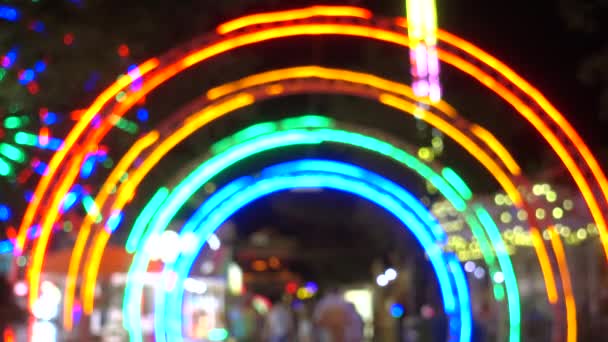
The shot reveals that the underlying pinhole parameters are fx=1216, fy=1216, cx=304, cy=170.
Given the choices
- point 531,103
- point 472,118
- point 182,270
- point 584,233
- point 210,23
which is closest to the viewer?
point 531,103

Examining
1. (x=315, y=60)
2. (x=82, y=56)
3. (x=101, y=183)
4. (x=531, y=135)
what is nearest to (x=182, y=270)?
(x=101, y=183)

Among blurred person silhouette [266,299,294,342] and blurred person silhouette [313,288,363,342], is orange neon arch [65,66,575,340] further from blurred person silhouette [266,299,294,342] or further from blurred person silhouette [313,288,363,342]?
blurred person silhouette [266,299,294,342]

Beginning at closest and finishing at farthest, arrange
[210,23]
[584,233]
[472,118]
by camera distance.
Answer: [210,23] < [472,118] < [584,233]

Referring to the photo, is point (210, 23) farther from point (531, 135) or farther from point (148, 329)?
point (148, 329)

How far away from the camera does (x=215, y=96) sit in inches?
409

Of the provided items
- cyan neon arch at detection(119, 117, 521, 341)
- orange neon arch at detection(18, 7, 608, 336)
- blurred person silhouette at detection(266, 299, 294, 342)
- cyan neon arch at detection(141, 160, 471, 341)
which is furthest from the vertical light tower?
blurred person silhouette at detection(266, 299, 294, 342)

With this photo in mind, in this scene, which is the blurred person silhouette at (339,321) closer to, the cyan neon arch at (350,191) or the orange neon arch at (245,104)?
the cyan neon arch at (350,191)

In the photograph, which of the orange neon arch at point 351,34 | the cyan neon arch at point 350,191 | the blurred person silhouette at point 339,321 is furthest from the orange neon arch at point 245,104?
the blurred person silhouette at point 339,321

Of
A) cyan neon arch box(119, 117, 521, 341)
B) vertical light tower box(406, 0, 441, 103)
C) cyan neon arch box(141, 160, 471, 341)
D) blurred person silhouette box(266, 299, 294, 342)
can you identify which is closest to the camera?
vertical light tower box(406, 0, 441, 103)

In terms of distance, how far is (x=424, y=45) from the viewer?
33.1ft

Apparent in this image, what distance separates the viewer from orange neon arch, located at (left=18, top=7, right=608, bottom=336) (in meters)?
9.74

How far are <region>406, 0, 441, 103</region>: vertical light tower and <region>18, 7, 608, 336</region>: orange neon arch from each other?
95 mm

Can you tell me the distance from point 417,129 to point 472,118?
2.24 ft

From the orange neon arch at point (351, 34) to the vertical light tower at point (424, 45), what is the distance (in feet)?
Answer: 0.31
